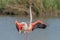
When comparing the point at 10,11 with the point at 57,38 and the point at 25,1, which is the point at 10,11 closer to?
the point at 25,1

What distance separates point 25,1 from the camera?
810 inches

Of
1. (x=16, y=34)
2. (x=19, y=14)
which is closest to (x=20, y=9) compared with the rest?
(x=19, y=14)

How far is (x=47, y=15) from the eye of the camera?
64.6ft

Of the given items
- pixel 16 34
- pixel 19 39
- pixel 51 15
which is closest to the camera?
pixel 19 39

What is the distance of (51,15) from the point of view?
19.6 m

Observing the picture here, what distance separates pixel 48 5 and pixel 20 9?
1.87 meters

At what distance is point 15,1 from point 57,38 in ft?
34.0

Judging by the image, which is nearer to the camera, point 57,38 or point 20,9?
point 57,38

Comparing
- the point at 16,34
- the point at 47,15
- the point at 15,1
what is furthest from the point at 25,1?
the point at 16,34

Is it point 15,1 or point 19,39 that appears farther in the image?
point 15,1

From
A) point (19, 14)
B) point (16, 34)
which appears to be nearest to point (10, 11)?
point (19, 14)

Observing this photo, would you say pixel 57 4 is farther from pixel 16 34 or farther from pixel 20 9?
pixel 16 34

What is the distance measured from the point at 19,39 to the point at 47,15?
9.80 metres

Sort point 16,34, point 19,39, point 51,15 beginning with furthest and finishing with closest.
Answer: point 51,15 < point 16,34 < point 19,39
